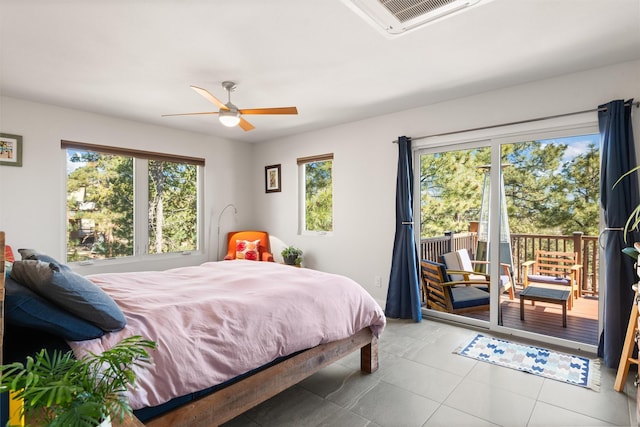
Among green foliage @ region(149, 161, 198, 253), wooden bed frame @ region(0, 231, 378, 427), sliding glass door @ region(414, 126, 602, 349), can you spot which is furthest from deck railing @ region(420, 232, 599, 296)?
green foliage @ region(149, 161, 198, 253)

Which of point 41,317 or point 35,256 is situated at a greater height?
point 35,256

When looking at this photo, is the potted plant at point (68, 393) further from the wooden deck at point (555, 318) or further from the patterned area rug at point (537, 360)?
the wooden deck at point (555, 318)

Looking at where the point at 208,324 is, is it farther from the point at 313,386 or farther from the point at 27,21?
the point at 27,21

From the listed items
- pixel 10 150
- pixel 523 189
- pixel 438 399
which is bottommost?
pixel 438 399

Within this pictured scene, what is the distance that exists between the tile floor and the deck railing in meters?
0.87

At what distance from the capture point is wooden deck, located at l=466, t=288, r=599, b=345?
3.09 meters

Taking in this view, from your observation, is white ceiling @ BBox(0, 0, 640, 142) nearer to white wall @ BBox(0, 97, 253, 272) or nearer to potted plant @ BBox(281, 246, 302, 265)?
white wall @ BBox(0, 97, 253, 272)

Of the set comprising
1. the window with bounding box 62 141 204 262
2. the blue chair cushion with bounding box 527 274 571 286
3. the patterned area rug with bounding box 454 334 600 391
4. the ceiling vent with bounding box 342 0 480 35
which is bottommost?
the patterned area rug with bounding box 454 334 600 391

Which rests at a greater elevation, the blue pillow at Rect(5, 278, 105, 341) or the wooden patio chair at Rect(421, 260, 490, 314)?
the blue pillow at Rect(5, 278, 105, 341)

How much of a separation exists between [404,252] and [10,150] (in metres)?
4.27

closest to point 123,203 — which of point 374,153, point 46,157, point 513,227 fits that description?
point 46,157

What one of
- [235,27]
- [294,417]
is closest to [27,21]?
[235,27]

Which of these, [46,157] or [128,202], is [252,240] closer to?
[128,202]

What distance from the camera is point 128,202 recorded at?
4426 millimetres
